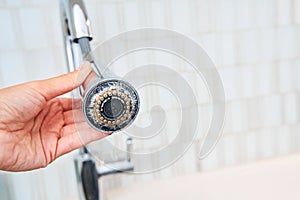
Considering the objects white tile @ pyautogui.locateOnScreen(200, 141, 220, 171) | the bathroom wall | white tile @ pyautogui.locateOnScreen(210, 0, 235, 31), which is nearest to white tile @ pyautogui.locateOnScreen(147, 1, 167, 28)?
the bathroom wall

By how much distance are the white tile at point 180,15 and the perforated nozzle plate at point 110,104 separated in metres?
0.35

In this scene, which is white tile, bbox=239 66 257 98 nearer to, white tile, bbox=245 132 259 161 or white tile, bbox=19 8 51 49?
white tile, bbox=245 132 259 161

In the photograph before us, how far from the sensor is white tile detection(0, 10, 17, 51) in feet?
1.91

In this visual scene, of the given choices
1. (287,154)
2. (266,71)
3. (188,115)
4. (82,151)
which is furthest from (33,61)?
(287,154)

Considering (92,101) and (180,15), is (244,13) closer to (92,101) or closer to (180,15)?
(180,15)

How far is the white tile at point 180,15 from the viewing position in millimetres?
668

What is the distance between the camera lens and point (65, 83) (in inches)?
16.9

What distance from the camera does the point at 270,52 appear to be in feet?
2.40

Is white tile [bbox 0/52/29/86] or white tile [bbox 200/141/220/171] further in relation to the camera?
white tile [bbox 200/141/220/171]

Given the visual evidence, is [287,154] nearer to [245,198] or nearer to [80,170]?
[245,198]

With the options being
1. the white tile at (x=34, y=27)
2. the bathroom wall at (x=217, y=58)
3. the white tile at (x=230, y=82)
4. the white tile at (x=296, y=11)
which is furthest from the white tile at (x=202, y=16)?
the white tile at (x=34, y=27)

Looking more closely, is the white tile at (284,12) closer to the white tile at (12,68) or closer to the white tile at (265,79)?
the white tile at (265,79)

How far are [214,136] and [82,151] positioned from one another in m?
0.26

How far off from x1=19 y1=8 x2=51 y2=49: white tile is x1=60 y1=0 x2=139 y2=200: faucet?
0.14 meters
